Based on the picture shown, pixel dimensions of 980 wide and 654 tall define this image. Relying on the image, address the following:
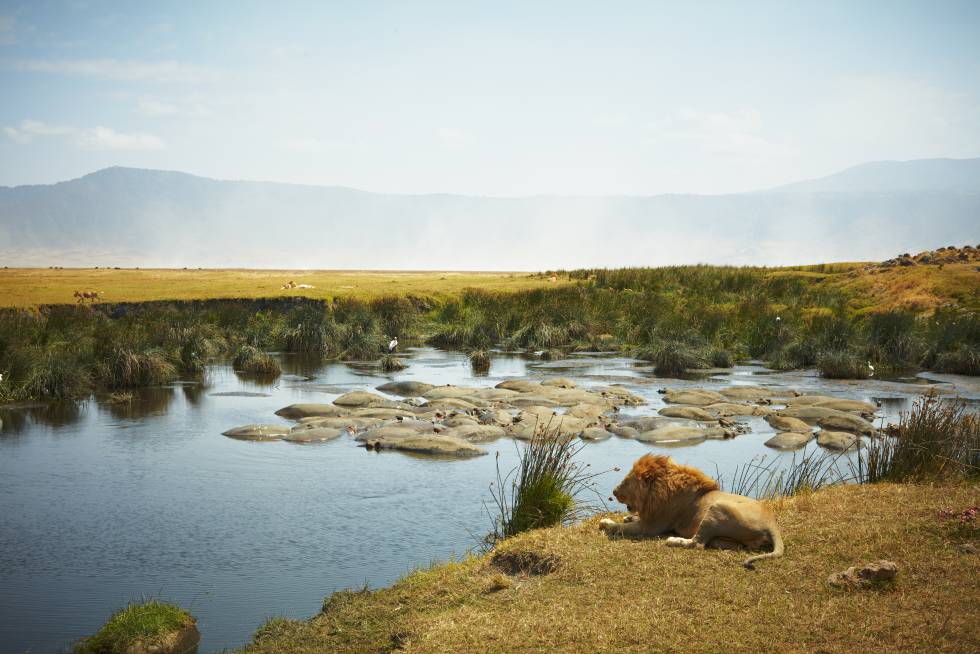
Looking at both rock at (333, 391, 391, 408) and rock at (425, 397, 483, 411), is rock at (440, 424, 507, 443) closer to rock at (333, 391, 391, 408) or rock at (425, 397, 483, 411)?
rock at (425, 397, 483, 411)

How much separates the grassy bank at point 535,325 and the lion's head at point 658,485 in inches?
619

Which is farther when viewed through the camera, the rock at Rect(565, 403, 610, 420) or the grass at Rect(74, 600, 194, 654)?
the rock at Rect(565, 403, 610, 420)

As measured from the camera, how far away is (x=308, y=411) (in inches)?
658

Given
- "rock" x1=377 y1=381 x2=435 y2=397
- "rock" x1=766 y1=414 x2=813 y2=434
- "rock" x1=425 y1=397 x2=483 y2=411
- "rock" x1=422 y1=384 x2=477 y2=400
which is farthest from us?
"rock" x1=377 y1=381 x2=435 y2=397

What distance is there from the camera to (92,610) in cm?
762

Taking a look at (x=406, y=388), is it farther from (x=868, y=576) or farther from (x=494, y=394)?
(x=868, y=576)

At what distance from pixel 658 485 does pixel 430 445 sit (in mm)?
6853

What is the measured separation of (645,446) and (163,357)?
1358cm

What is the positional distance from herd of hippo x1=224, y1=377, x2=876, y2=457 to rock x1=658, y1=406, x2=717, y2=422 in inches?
0.7

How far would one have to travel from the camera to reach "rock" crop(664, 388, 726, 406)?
17.9 metres

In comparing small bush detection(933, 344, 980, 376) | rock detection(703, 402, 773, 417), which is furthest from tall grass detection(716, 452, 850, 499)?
small bush detection(933, 344, 980, 376)

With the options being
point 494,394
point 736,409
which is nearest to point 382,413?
point 494,394

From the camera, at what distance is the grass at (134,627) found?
22.0ft

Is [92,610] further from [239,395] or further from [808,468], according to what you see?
[239,395]
